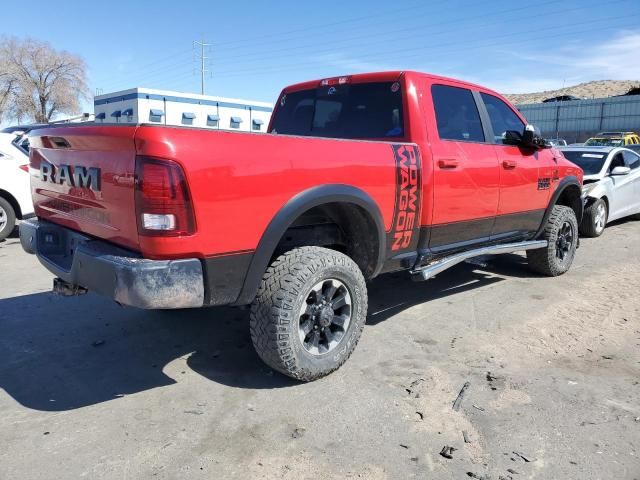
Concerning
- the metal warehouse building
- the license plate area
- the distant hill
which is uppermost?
the distant hill

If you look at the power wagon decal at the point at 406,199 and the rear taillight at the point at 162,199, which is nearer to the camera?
the rear taillight at the point at 162,199

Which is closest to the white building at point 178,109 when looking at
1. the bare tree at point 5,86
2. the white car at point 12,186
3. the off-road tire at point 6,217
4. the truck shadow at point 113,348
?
the white car at point 12,186

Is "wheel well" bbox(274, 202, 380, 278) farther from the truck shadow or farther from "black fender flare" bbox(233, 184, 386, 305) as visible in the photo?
the truck shadow

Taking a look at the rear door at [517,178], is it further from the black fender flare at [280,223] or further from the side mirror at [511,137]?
the black fender flare at [280,223]

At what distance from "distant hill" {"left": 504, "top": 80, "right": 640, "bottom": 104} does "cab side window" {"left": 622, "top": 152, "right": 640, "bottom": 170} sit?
205ft

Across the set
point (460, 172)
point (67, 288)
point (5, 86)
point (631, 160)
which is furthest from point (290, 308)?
point (5, 86)

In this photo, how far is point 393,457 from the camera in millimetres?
2535

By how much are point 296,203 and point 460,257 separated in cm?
187

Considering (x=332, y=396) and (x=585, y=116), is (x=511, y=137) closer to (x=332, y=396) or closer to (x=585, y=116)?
(x=332, y=396)

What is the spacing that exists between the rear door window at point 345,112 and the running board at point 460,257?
1.04 metres

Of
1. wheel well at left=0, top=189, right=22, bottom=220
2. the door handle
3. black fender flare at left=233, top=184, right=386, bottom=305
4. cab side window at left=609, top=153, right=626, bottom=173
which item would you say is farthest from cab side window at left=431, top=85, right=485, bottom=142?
wheel well at left=0, top=189, right=22, bottom=220

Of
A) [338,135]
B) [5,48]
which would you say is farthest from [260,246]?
[5,48]

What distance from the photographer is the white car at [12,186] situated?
7.54 metres

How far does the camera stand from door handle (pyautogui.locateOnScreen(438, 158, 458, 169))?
3.99m
